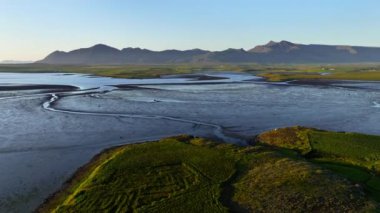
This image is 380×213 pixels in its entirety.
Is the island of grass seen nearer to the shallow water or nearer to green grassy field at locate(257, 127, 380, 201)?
green grassy field at locate(257, 127, 380, 201)

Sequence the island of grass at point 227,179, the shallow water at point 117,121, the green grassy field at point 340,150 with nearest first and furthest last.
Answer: the island of grass at point 227,179
the green grassy field at point 340,150
the shallow water at point 117,121

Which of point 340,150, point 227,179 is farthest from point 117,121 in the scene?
point 340,150

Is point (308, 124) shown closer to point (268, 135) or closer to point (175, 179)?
point (268, 135)

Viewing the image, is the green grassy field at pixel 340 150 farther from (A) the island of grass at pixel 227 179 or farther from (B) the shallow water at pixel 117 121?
(B) the shallow water at pixel 117 121

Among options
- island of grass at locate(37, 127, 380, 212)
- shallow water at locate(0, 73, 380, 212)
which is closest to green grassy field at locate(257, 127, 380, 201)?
island of grass at locate(37, 127, 380, 212)

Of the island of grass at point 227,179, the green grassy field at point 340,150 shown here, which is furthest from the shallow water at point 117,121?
the green grassy field at point 340,150

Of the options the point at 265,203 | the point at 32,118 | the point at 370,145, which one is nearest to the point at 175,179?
the point at 265,203
